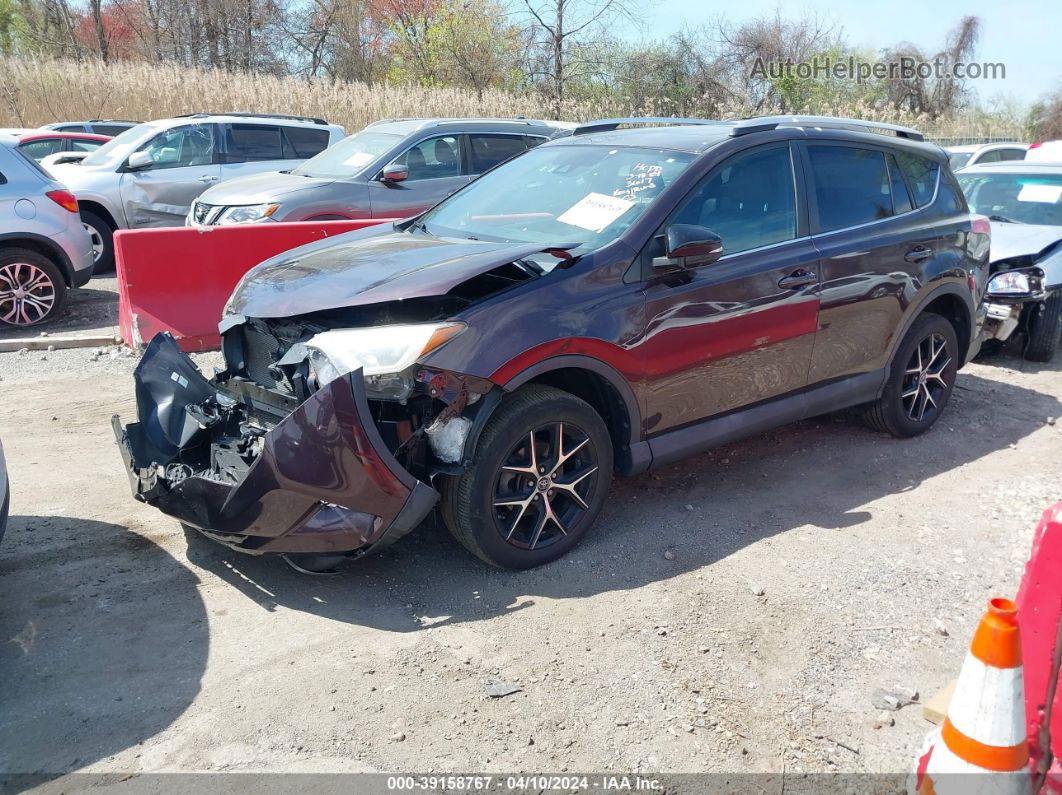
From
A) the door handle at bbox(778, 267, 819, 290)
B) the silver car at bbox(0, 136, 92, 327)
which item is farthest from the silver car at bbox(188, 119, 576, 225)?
the door handle at bbox(778, 267, 819, 290)

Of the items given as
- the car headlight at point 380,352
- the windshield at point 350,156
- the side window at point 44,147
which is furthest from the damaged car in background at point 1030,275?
the side window at point 44,147

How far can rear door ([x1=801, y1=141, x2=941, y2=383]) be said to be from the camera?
5.08 metres

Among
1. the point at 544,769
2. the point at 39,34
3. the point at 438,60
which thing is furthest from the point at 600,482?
the point at 39,34

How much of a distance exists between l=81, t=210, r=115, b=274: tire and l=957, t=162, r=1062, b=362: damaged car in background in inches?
387

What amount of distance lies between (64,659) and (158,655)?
1.11ft

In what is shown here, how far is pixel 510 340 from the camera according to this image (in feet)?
12.5

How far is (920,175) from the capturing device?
581 centimetres

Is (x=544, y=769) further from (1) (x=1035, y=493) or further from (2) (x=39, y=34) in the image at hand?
(2) (x=39, y=34)

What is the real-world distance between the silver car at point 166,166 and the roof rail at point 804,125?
8557 millimetres

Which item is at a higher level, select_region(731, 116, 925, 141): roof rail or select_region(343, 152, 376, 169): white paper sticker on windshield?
select_region(731, 116, 925, 141): roof rail

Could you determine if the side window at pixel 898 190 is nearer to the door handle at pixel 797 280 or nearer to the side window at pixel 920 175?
the side window at pixel 920 175

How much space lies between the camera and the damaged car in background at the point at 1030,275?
25.6ft

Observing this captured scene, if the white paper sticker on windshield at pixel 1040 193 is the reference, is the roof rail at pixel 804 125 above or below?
above

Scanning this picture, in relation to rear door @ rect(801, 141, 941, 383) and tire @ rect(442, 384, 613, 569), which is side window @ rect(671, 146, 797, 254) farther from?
tire @ rect(442, 384, 613, 569)
